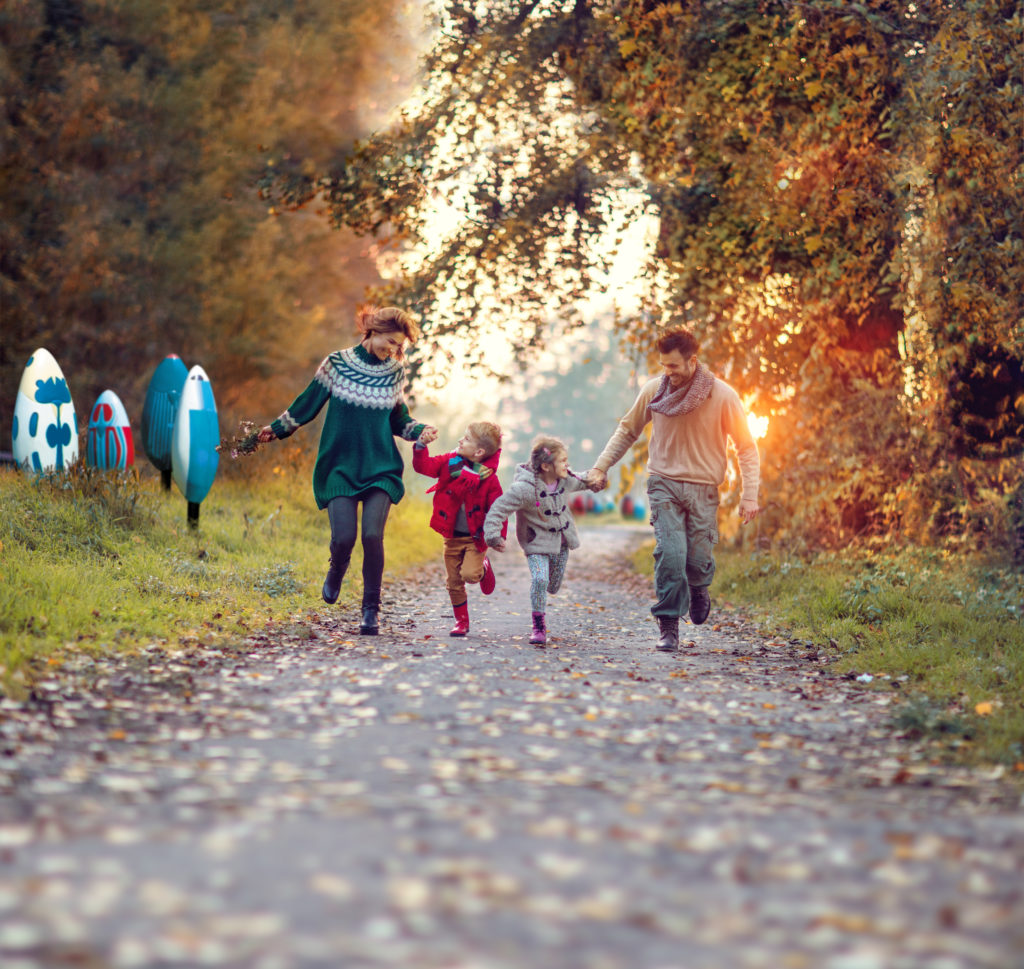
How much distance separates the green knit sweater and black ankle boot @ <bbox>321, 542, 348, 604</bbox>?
1.23 ft

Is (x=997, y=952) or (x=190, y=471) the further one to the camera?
(x=190, y=471)

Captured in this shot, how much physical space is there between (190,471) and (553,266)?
6168mm

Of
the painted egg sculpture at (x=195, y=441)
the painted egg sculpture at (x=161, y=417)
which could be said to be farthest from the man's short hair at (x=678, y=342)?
the painted egg sculpture at (x=161, y=417)

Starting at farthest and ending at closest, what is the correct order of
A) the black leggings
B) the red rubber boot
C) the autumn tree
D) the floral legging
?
the autumn tree, the red rubber boot, the floral legging, the black leggings

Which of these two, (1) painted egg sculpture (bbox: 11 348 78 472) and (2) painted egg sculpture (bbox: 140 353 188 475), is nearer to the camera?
(1) painted egg sculpture (bbox: 11 348 78 472)

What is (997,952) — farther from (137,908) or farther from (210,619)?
(210,619)

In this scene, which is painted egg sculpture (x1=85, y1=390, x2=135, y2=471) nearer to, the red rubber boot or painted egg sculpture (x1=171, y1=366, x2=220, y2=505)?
painted egg sculpture (x1=171, y1=366, x2=220, y2=505)

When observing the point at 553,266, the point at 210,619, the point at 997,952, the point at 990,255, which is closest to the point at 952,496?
the point at 990,255

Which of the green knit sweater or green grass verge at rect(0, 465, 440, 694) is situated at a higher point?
the green knit sweater

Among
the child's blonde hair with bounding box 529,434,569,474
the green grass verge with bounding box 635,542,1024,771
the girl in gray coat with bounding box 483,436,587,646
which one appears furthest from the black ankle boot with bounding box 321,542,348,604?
the green grass verge with bounding box 635,542,1024,771

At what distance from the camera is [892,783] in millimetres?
4703

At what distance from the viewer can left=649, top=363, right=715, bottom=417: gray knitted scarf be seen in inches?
336

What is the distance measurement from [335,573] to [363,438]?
3.46 feet

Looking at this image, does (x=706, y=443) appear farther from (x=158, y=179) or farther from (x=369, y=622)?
(x=158, y=179)
